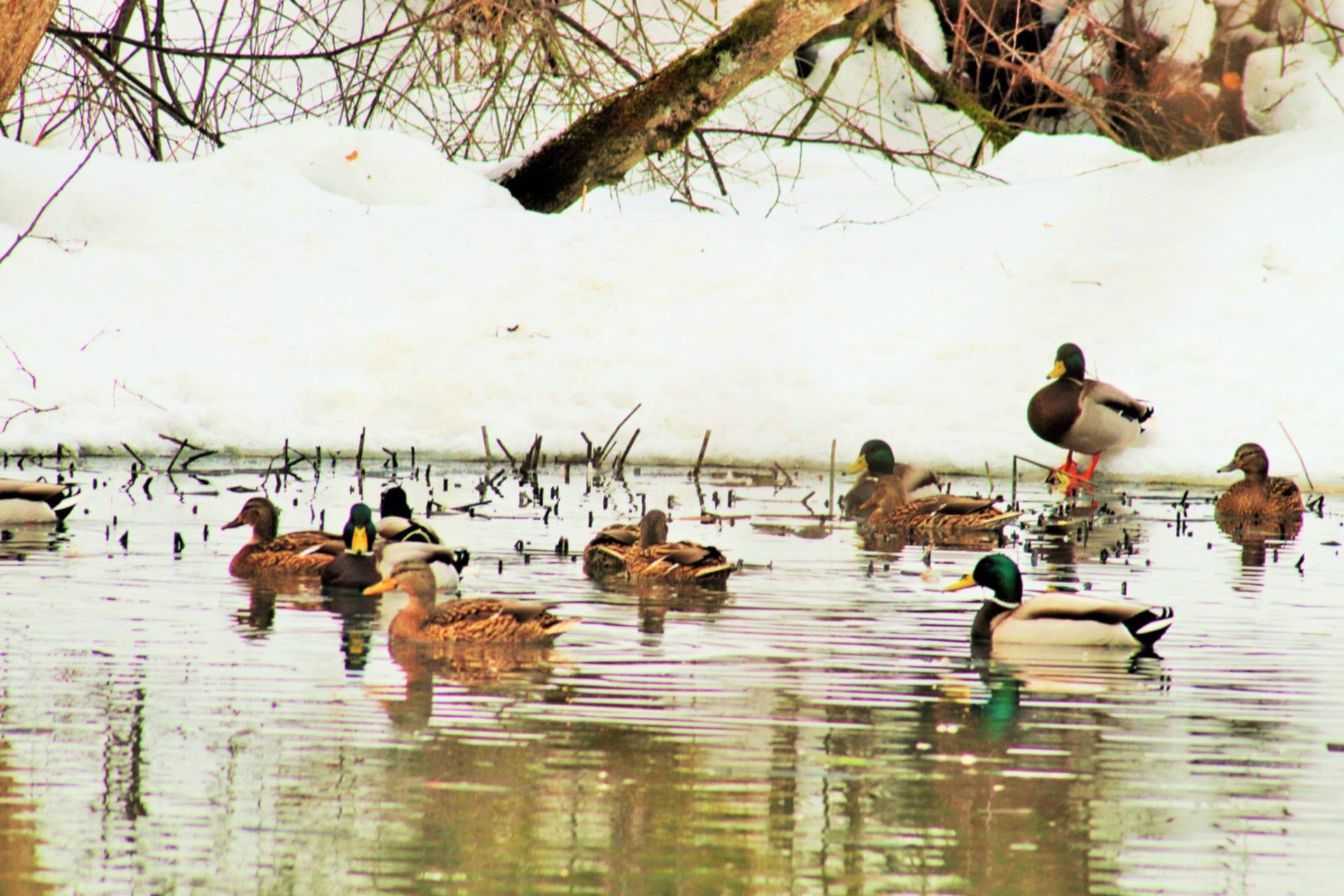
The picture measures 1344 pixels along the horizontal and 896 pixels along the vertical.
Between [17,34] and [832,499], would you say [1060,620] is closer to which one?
[17,34]

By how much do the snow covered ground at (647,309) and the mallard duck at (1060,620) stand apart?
6.24 m

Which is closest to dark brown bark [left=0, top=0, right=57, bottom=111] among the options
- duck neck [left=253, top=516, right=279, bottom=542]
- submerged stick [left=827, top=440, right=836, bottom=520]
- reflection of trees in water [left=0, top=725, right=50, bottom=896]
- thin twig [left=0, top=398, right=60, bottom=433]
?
reflection of trees in water [left=0, top=725, right=50, bottom=896]

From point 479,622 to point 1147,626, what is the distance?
7.70 ft

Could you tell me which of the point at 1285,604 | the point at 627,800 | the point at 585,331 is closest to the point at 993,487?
the point at 585,331

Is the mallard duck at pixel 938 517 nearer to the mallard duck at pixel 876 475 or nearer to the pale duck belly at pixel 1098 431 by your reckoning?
the mallard duck at pixel 876 475

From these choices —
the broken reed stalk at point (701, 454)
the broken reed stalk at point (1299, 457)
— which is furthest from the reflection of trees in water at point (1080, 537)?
the broken reed stalk at point (701, 454)

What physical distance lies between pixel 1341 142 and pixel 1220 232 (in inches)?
96.0

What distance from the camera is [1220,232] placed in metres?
15.7

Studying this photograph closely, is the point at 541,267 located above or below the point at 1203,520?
above

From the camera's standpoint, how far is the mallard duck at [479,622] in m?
6.48

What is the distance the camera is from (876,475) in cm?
1145

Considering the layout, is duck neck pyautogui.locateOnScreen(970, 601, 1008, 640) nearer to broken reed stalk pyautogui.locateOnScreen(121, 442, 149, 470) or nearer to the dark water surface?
the dark water surface

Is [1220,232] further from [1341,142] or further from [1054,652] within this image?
[1054,652]

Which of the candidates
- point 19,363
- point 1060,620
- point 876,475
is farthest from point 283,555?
point 19,363
